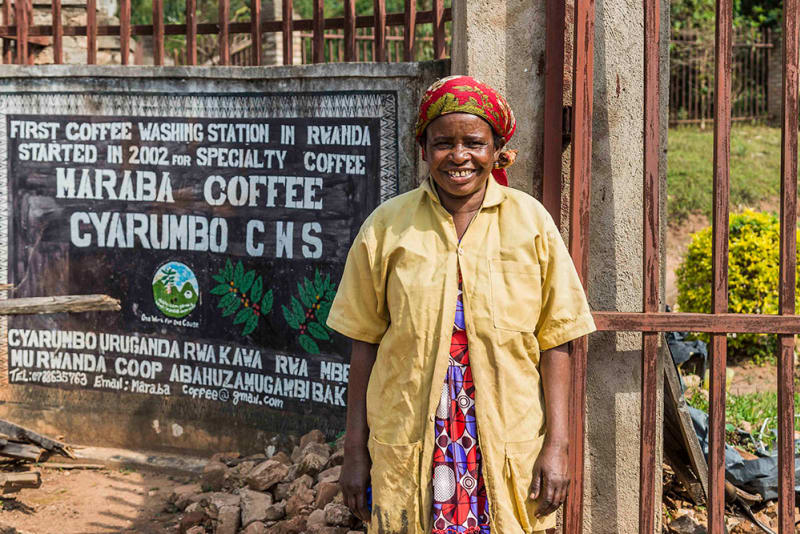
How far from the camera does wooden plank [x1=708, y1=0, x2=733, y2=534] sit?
8.84ft

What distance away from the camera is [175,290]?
5000mm

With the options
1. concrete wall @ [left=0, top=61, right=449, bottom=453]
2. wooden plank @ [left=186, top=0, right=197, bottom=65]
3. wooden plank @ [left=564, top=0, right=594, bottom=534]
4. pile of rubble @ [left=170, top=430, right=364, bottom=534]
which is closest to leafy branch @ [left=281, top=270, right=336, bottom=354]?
concrete wall @ [left=0, top=61, right=449, bottom=453]

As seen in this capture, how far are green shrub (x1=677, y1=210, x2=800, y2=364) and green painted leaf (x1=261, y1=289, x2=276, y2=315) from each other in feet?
12.3

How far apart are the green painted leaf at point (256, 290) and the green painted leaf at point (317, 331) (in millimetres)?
374

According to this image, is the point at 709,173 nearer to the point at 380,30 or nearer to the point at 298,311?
the point at 380,30

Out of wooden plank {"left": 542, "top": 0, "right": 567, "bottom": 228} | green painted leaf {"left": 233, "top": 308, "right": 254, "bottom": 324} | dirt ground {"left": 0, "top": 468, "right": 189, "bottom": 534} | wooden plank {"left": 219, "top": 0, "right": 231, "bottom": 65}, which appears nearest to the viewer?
wooden plank {"left": 542, "top": 0, "right": 567, "bottom": 228}

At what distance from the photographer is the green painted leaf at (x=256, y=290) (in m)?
4.78

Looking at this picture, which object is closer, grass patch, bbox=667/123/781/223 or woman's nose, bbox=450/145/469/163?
woman's nose, bbox=450/145/469/163

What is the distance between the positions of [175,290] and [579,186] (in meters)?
2.97

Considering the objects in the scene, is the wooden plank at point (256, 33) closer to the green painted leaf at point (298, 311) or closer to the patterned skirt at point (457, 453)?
the green painted leaf at point (298, 311)

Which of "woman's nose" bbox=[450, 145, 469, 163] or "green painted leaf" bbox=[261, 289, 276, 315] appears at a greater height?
"woman's nose" bbox=[450, 145, 469, 163]

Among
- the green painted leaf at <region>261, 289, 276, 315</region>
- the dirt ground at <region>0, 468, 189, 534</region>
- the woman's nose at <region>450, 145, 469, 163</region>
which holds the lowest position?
the dirt ground at <region>0, 468, 189, 534</region>

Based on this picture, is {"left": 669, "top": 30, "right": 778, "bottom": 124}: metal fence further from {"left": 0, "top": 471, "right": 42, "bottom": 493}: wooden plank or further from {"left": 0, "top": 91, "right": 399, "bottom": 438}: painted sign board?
{"left": 0, "top": 471, "right": 42, "bottom": 493}: wooden plank

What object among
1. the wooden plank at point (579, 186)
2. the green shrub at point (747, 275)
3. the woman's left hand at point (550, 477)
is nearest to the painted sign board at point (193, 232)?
the wooden plank at point (579, 186)
